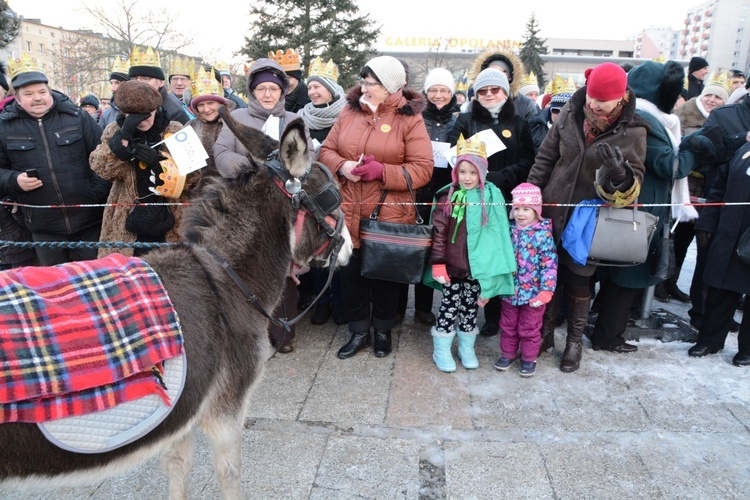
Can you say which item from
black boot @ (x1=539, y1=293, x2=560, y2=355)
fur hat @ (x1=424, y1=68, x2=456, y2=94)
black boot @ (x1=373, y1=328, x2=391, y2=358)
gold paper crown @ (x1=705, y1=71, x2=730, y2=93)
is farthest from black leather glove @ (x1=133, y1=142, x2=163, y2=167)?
gold paper crown @ (x1=705, y1=71, x2=730, y2=93)

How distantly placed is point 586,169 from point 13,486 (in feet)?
14.0

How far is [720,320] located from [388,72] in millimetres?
3913

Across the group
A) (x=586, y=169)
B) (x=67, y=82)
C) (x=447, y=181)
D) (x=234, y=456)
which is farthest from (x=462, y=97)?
(x=67, y=82)

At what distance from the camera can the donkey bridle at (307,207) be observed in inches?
93.0

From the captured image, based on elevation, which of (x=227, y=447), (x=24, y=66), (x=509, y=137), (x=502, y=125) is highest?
(x=24, y=66)

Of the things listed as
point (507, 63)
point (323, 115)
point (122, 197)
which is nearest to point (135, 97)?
point (122, 197)

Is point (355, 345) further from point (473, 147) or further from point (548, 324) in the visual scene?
point (473, 147)

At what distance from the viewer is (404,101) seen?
14.0 feet

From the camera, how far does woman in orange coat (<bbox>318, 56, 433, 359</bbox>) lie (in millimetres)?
4082

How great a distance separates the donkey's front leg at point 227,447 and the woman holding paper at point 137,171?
225 centimetres

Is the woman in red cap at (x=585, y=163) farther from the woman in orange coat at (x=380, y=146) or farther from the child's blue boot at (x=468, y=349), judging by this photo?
the woman in orange coat at (x=380, y=146)

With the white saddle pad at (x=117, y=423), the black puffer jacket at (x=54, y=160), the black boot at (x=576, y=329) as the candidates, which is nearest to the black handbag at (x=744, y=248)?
the black boot at (x=576, y=329)

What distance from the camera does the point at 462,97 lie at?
12.3 m

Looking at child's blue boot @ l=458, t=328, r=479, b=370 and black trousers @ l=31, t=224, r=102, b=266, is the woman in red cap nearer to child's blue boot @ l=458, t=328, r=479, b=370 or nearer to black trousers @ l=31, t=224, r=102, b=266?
child's blue boot @ l=458, t=328, r=479, b=370
